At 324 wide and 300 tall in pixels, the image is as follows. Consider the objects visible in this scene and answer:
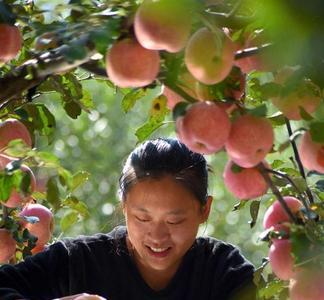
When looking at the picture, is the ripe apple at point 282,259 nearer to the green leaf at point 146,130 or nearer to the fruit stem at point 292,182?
the fruit stem at point 292,182

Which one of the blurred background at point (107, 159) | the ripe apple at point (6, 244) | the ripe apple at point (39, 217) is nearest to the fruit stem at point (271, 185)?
the ripe apple at point (6, 244)

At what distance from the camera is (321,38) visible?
1.16m

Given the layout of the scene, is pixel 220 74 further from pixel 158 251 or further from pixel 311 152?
pixel 158 251

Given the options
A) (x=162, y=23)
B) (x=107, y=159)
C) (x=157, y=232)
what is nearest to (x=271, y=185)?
(x=162, y=23)

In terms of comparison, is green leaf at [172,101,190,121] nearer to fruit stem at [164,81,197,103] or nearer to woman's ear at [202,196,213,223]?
fruit stem at [164,81,197,103]

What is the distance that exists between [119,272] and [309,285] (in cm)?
102

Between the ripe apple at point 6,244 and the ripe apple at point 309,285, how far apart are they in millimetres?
614

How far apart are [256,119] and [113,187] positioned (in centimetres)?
717

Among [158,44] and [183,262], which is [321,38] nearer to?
[158,44]

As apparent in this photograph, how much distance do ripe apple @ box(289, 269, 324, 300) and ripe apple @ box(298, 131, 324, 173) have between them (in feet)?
0.42

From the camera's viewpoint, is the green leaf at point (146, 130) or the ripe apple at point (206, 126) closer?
the ripe apple at point (206, 126)

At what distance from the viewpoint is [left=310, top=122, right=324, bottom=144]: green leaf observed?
1.28 m

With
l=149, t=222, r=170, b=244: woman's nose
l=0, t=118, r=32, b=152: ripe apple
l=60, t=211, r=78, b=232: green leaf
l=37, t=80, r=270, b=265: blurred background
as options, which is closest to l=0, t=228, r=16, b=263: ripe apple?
l=60, t=211, r=78, b=232: green leaf

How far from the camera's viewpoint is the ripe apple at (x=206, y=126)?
1265mm
